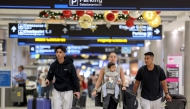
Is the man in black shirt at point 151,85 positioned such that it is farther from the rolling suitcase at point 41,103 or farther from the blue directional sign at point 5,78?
the blue directional sign at point 5,78

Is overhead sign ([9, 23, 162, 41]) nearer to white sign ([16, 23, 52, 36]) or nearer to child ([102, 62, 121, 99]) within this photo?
white sign ([16, 23, 52, 36])

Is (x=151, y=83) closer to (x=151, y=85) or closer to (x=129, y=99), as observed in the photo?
(x=151, y=85)

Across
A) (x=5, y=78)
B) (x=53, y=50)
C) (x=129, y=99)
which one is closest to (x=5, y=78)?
(x=5, y=78)

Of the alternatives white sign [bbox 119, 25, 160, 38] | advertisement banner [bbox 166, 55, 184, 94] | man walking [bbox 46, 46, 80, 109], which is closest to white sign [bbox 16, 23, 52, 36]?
white sign [bbox 119, 25, 160, 38]

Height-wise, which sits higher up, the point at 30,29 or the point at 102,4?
the point at 102,4

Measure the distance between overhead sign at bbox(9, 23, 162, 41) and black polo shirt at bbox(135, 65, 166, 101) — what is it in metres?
9.21

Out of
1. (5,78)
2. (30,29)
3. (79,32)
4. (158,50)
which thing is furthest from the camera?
(158,50)

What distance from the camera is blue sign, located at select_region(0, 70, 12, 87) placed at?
1534 cm

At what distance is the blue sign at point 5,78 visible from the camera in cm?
1534

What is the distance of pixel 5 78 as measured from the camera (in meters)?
15.4

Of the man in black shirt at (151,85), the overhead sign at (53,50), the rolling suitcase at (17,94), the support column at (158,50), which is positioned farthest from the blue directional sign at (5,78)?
the overhead sign at (53,50)

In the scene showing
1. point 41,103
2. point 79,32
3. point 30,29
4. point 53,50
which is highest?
point 30,29

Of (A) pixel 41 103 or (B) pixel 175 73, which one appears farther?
(B) pixel 175 73

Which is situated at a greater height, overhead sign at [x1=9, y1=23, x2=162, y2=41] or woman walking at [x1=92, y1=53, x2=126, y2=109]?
overhead sign at [x1=9, y1=23, x2=162, y2=41]
